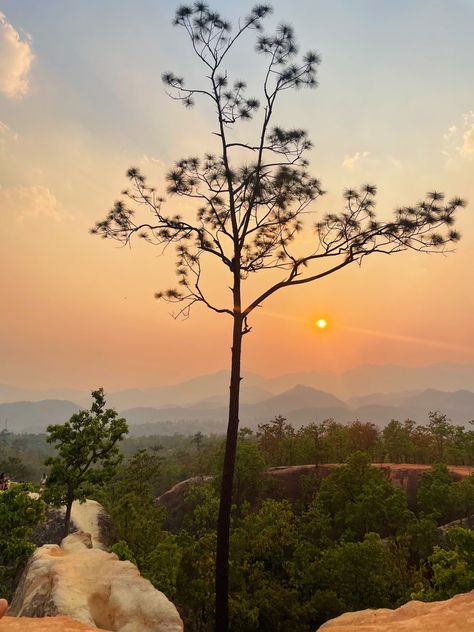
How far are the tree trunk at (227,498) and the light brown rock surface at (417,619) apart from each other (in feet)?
14.9

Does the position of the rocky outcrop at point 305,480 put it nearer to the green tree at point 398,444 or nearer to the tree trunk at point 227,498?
the green tree at point 398,444

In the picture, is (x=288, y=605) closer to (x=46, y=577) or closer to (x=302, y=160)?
(x=46, y=577)

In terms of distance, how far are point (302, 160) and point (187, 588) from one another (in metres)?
30.5

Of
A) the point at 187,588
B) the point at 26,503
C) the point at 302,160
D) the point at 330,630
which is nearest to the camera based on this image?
the point at 330,630

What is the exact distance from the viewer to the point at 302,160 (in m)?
15.2

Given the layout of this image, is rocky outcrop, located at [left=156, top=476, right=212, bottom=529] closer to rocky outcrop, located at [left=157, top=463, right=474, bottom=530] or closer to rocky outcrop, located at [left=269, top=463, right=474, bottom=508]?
rocky outcrop, located at [left=157, top=463, right=474, bottom=530]

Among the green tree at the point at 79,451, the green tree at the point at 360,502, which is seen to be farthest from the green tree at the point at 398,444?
the green tree at the point at 79,451

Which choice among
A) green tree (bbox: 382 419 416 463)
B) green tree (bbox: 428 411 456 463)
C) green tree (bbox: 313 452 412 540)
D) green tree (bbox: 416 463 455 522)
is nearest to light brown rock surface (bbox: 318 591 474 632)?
green tree (bbox: 313 452 412 540)

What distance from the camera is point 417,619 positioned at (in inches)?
290

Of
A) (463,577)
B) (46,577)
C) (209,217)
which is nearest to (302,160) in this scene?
(209,217)

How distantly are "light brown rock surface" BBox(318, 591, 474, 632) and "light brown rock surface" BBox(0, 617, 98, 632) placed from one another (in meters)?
4.87

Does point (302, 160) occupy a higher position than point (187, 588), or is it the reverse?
point (302, 160)

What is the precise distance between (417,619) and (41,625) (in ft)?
22.6

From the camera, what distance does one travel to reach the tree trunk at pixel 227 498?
12.2 m
